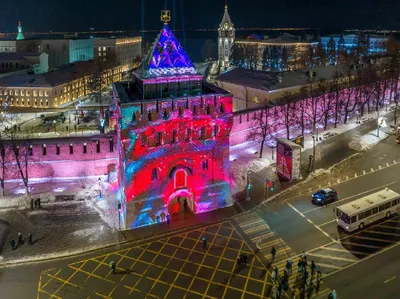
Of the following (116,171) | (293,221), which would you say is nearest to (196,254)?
(293,221)

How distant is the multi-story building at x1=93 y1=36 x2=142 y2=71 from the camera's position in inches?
5517

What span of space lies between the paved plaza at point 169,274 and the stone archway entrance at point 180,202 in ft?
15.8

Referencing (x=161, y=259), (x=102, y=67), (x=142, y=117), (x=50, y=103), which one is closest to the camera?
(x=161, y=259)

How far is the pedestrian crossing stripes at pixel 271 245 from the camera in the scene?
104 ft

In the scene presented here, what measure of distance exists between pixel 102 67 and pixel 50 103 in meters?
25.3

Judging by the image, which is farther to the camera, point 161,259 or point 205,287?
point 161,259

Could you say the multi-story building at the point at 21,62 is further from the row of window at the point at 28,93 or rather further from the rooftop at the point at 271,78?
the rooftop at the point at 271,78

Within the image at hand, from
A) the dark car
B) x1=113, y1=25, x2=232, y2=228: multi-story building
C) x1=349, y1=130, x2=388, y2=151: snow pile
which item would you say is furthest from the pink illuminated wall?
x1=349, y1=130, x2=388, y2=151: snow pile

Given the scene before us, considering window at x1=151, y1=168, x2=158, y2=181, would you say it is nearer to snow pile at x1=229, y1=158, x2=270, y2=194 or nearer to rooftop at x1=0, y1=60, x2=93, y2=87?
snow pile at x1=229, y1=158, x2=270, y2=194

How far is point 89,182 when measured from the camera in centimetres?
5022

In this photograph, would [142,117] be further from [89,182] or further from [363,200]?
[363,200]

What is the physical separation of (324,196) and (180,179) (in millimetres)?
14646

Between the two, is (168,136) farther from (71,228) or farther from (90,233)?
(71,228)

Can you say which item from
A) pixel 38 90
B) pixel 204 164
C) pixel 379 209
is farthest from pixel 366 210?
pixel 38 90
